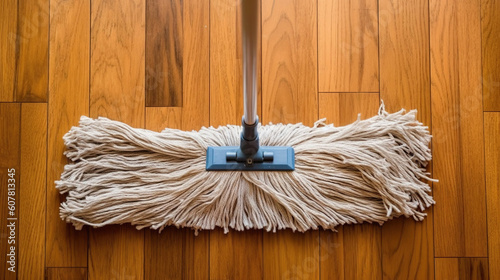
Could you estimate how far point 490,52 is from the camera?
2.84 feet

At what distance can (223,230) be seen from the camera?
83cm

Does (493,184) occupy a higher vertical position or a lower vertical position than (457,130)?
lower

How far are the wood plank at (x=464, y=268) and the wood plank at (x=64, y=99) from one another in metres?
0.70

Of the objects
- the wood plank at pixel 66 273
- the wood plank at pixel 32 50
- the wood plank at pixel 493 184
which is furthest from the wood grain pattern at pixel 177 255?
the wood plank at pixel 493 184

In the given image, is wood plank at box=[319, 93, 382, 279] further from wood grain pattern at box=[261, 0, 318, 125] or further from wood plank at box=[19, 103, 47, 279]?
wood plank at box=[19, 103, 47, 279]

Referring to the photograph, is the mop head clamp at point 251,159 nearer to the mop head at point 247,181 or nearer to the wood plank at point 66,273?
the mop head at point 247,181

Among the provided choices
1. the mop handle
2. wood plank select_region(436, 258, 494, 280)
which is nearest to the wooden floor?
wood plank select_region(436, 258, 494, 280)

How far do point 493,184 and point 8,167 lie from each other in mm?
971

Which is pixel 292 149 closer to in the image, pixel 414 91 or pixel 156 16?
pixel 414 91

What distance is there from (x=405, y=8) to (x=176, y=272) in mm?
706

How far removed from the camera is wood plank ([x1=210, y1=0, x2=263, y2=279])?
0.83m

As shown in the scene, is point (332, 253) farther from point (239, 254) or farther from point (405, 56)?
point (405, 56)

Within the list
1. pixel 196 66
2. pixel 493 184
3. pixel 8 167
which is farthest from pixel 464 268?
pixel 8 167

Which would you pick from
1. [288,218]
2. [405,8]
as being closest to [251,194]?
[288,218]
